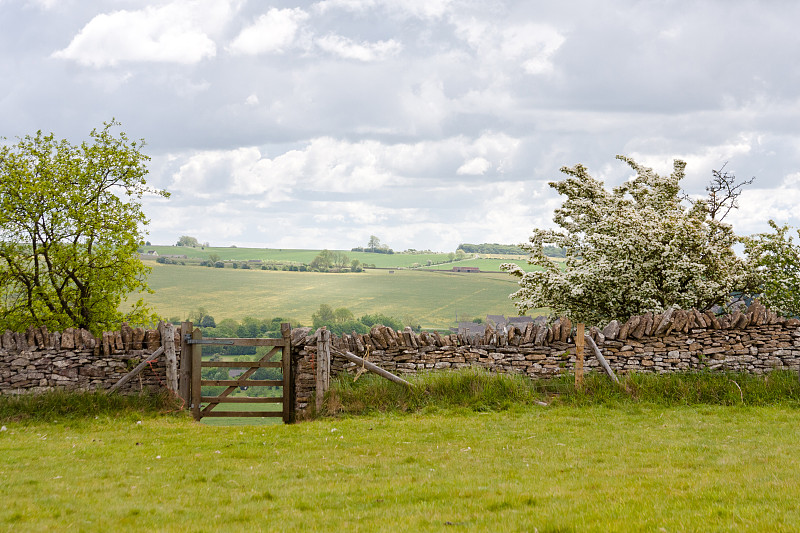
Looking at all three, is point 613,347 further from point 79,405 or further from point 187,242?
point 187,242

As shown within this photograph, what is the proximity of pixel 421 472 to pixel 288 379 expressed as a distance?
6.83 metres

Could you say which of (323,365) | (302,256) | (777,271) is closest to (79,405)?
(323,365)

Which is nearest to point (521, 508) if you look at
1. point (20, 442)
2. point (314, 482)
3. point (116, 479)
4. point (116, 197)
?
point (314, 482)

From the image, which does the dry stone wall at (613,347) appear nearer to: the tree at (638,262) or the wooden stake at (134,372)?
the wooden stake at (134,372)

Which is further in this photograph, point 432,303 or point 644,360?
point 432,303

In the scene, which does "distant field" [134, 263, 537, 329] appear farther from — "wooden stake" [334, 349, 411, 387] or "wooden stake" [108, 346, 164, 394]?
"wooden stake" [108, 346, 164, 394]

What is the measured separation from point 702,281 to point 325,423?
1364cm

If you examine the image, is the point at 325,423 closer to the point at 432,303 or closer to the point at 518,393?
the point at 518,393

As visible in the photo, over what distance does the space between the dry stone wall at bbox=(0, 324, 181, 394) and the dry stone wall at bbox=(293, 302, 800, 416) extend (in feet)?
12.3

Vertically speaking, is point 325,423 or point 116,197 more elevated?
point 116,197

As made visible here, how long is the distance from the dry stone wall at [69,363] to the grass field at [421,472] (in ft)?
4.04

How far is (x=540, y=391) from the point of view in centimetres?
1502

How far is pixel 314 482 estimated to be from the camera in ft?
27.8

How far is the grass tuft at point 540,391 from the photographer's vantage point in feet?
47.0
